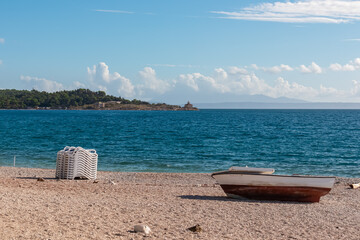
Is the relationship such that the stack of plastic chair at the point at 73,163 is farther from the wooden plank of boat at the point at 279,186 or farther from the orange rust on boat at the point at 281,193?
the orange rust on boat at the point at 281,193

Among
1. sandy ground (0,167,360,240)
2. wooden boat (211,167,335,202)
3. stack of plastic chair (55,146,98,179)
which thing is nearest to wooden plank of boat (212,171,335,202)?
A: wooden boat (211,167,335,202)

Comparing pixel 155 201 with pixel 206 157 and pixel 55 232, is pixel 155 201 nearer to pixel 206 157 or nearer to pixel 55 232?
pixel 55 232

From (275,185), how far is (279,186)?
146 millimetres

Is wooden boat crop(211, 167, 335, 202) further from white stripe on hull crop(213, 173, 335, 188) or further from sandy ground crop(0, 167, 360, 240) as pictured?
sandy ground crop(0, 167, 360, 240)

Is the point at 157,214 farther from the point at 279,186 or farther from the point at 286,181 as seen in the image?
the point at 286,181

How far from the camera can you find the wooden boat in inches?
585

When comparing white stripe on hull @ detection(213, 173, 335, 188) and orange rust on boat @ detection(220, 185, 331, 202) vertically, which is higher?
white stripe on hull @ detection(213, 173, 335, 188)

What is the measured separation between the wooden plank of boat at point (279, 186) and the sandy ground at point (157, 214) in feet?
1.26

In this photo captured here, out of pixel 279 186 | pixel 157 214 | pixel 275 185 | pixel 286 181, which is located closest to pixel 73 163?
pixel 157 214

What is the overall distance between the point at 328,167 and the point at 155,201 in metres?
20.6

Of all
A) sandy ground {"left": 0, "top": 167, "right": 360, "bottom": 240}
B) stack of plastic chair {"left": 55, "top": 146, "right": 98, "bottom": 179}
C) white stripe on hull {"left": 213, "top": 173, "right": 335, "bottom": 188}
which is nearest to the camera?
sandy ground {"left": 0, "top": 167, "right": 360, "bottom": 240}

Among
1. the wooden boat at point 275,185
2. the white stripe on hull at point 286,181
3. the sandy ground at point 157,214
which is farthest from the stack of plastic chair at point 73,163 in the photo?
the white stripe on hull at point 286,181

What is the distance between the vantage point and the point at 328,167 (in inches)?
1219

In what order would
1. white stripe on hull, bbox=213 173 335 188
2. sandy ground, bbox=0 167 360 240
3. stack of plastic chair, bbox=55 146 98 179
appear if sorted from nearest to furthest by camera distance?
sandy ground, bbox=0 167 360 240, white stripe on hull, bbox=213 173 335 188, stack of plastic chair, bbox=55 146 98 179
